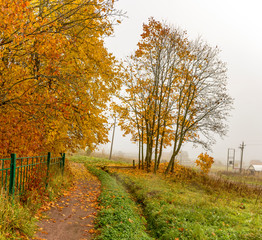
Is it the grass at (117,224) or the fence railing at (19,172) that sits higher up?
the fence railing at (19,172)

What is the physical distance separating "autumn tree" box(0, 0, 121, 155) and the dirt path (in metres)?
2.30

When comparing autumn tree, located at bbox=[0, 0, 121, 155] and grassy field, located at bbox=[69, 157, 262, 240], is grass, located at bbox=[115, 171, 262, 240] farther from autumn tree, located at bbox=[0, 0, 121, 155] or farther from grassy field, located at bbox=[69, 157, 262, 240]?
autumn tree, located at bbox=[0, 0, 121, 155]

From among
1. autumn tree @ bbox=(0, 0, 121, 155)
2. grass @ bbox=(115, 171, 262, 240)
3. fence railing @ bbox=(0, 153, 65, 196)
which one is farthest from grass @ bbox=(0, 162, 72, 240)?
grass @ bbox=(115, 171, 262, 240)

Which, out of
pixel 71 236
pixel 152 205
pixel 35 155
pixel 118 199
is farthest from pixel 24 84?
pixel 152 205

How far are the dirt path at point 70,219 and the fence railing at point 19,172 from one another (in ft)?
3.84

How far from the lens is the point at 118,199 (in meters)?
8.19

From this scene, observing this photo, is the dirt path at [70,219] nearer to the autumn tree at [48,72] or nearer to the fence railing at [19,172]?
the fence railing at [19,172]

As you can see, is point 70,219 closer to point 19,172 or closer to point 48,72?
point 19,172

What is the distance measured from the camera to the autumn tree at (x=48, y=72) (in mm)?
5352

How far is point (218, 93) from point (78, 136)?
13.2 metres

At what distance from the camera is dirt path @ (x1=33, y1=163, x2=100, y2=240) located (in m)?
5.15

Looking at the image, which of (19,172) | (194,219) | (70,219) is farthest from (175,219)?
(19,172)

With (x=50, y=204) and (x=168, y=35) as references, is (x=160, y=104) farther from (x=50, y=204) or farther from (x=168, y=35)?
(x=50, y=204)

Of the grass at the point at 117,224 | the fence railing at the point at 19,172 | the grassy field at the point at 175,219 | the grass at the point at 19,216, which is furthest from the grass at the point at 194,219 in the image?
the fence railing at the point at 19,172
